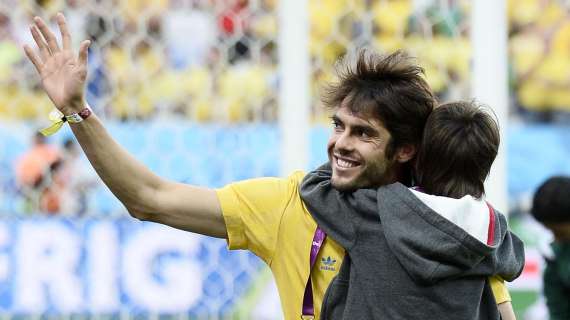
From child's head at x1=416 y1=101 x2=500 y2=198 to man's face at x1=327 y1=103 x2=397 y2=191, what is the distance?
94 mm

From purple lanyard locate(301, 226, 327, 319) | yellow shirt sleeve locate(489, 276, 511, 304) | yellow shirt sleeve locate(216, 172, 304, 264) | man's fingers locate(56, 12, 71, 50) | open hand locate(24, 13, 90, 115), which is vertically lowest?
yellow shirt sleeve locate(489, 276, 511, 304)

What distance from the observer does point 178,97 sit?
470cm

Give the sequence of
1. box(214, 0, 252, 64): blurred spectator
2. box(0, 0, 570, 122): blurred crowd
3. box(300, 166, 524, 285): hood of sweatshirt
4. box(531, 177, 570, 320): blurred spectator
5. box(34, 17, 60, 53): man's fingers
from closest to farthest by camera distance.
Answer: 1. box(300, 166, 524, 285): hood of sweatshirt
2. box(34, 17, 60, 53): man's fingers
3. box(531, 177, 570, 320): blurred spectator
4. box(0, 0, 570, 122): blurred crowd
5. box(214, 0, 252, 64): blurred spectator

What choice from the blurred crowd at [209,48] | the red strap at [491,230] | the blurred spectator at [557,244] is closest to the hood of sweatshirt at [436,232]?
the red strap at [491,230]

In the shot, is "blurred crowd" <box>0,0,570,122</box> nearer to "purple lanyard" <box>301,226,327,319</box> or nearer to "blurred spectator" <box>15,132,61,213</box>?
"blurred spectator" <box>15,132,61,213</box>

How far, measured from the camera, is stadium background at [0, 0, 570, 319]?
454 cm

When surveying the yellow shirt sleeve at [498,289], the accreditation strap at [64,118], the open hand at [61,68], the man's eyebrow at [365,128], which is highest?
the open hand at [61,68]

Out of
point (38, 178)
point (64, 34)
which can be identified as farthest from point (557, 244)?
point (38, 178)

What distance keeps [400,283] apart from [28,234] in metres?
2.92

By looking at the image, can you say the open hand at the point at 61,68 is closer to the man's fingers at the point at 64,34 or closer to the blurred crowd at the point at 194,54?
the man's fingers at the point at 64,34

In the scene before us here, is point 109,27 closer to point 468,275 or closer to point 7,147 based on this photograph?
point 7,147

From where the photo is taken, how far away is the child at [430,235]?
2020 millimetres

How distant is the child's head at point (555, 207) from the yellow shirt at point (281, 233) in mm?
1179

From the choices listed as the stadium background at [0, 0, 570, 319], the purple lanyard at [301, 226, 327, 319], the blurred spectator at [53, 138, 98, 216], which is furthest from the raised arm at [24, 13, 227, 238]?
the blurred spectator at [53, 138, 98, 216]
